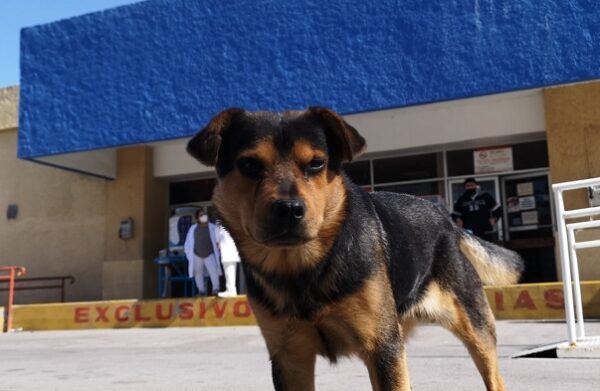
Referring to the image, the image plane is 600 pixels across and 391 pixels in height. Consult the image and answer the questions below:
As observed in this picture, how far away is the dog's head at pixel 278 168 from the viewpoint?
9.77ft

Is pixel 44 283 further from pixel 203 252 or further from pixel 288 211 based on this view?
pixel 288 211

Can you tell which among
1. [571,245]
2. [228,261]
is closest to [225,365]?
[571,245]

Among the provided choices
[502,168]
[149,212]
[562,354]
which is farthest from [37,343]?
[502,168]

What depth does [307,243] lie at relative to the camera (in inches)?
126

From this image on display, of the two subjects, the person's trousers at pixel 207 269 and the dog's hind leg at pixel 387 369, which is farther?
the person's trousers at pixel 207 269

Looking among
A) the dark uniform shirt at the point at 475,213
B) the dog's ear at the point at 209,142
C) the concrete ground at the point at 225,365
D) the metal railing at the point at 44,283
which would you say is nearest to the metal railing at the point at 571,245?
the concrete ground at the point at 225,365

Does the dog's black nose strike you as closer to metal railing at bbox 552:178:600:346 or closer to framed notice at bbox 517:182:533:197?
metal railing at bbox 552:178:600:346

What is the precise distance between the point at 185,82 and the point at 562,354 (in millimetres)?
10571

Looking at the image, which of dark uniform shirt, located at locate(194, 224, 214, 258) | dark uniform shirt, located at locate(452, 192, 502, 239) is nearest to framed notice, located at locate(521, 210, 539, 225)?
dark uniform shirt, located at locate(452, 192, 502, 239)

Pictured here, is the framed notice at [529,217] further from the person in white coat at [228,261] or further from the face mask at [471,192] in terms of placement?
the person in white coat at [228,261]

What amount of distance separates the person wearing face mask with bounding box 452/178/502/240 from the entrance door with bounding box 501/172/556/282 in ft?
3.60

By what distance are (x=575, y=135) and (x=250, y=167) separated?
10.8m

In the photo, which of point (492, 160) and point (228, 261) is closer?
point (228, 261)

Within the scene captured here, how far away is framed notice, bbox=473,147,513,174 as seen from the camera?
45.3ft
